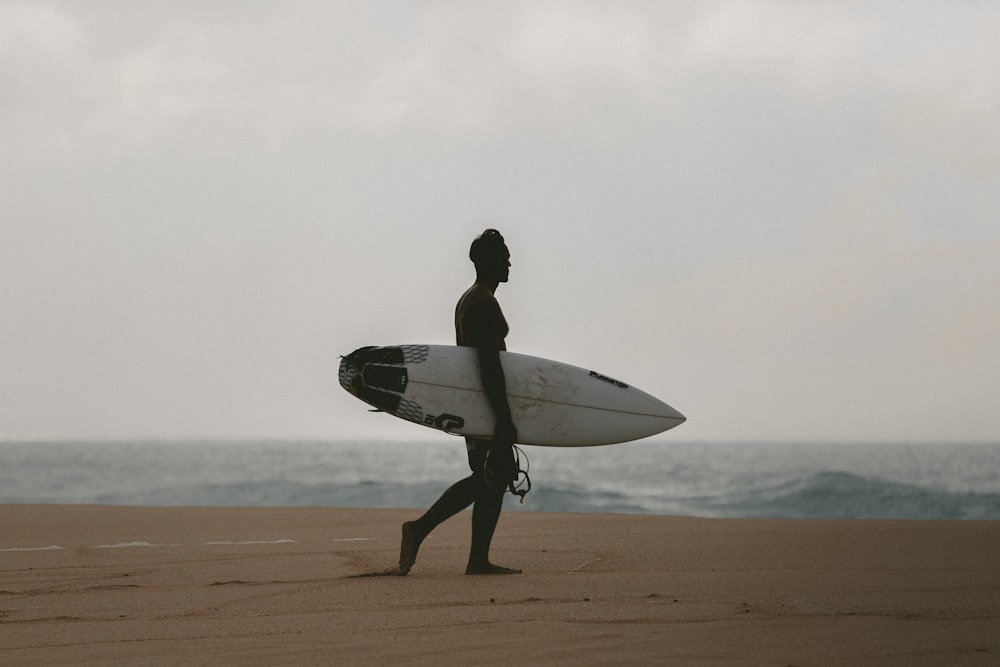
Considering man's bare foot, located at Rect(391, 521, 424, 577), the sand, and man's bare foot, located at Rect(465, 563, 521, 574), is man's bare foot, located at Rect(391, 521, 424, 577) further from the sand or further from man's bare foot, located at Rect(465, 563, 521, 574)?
man's bare foot, located at Rect(465, 563, 521, 574)

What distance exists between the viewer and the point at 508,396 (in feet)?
15.9

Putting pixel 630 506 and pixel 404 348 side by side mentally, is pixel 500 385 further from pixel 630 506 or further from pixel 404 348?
pixel 630 506

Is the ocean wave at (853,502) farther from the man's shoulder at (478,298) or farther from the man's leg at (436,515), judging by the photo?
the man's shoulder at (478,298)

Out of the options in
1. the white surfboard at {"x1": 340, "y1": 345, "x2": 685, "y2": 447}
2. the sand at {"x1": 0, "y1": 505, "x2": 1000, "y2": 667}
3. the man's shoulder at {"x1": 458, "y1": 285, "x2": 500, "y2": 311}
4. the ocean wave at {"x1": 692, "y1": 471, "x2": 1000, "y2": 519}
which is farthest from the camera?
the ocean wave at {"x1": 692, "y1": 471, "x2": 1000, "y2": 519}

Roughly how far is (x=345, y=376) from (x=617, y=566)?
1.68 metres

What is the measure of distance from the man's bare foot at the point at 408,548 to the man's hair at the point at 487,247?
128 centimetres

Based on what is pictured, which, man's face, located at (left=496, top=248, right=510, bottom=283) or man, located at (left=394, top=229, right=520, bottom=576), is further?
man's face, located at (left=496, top=248, right=510, bottom=283)

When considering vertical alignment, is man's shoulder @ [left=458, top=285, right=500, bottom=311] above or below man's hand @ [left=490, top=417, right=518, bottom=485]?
above

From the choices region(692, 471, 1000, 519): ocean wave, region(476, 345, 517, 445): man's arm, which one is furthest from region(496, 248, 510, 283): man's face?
region(692, 471, 1000, 519): ocean wave

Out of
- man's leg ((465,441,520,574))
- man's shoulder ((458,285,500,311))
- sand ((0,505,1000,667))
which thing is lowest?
sand ((0,505,1000,667))

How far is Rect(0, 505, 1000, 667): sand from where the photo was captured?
2730mm

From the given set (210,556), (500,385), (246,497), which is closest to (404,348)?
(500,385)

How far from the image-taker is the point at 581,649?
271 centimetres

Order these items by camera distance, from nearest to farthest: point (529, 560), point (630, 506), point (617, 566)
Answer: point (617, 566) < point (529, 560) < point (630, 506)
